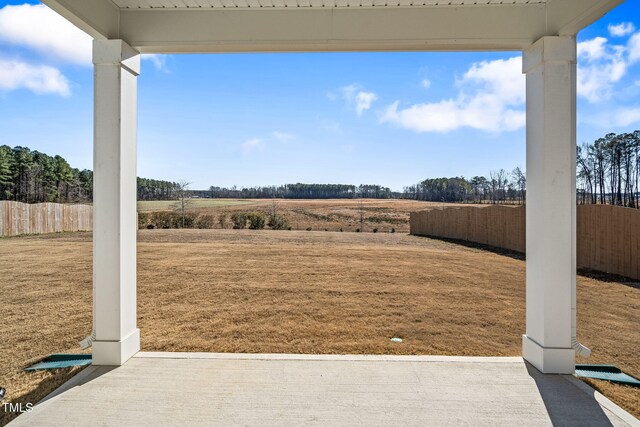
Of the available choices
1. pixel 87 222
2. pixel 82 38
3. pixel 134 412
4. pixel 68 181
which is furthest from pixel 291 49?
pixel 68 181

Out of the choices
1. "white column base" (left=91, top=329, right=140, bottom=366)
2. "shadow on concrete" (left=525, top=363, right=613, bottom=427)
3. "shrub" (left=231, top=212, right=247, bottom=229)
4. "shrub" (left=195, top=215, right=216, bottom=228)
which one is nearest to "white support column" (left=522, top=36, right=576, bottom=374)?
"shadow on concrete" (left=525, top=363, right=613, bottom=427)

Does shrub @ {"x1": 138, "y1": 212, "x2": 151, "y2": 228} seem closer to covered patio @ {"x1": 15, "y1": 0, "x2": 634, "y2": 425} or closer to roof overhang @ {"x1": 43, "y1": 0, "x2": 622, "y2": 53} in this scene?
covered patio @ {"x1": 15, "y1": 0, "x2": 634, "y2": 425}

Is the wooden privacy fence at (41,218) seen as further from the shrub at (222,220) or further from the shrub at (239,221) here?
the shrub at (239,221)

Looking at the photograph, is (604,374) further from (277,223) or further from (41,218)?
(41,218)

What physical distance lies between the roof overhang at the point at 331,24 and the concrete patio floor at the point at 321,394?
2692mm

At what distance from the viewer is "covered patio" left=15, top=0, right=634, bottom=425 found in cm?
261

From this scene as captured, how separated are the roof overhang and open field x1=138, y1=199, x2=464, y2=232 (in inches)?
779

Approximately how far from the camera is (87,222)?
21281 mm

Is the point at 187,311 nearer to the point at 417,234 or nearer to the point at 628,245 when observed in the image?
the point at 628,245

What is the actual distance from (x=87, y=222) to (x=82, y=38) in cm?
2177

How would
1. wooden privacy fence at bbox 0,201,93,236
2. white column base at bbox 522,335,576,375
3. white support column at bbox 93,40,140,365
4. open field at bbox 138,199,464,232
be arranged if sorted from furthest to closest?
open field at bbox 138,199,464,232
wooden privacy fence at bbox 0,201,93,236
white support column at bbox 93,40,140,365
white column base at bbox 522,335,576,375

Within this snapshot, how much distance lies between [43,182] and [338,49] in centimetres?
3929

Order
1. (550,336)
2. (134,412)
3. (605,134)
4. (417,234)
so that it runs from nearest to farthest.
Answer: (134,412), (550,336), (605,134), (417,234)

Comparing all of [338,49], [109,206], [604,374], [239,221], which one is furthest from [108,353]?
[239,221]
